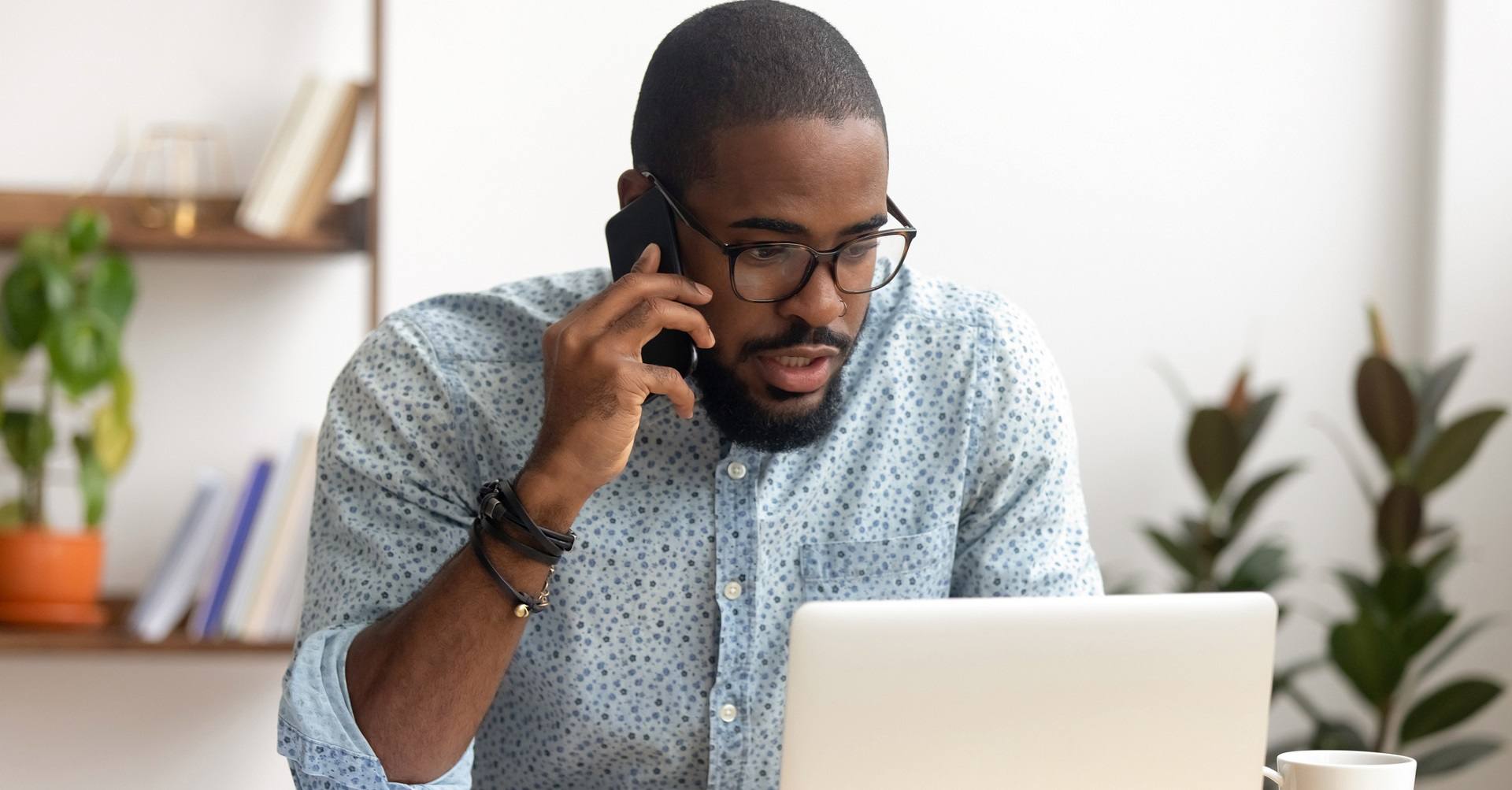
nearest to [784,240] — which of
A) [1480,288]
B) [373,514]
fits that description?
[373,514]

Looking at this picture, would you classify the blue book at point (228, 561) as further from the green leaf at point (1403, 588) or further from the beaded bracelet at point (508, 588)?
the green leaf at point (1403, 588)

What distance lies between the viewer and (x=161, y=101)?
8.00 ft

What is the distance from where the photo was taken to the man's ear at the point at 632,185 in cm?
138

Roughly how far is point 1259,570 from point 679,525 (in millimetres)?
1253

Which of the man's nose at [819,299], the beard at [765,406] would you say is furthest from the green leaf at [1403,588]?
the man's nose at [819,299]

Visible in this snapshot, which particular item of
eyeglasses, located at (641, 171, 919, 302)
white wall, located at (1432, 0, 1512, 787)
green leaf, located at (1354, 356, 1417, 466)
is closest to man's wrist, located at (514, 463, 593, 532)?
eyeglasses, located at (641, 171, 919, 302)

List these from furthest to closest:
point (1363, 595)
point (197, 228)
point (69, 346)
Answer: point (197, 228) < point (1363, 595) < point (69, 346)

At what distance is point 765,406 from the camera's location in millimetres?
1346

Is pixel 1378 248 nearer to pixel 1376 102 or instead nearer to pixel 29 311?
pixel 1376 102

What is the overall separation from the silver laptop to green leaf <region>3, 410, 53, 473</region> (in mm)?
1782

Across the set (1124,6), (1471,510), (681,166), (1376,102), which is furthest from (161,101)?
(1471,510)

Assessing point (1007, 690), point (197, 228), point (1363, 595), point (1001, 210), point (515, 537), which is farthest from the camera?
point (1001, 210)

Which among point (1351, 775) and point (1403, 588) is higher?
point (1351, 775)

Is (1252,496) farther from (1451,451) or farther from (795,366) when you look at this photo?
(795,366)
